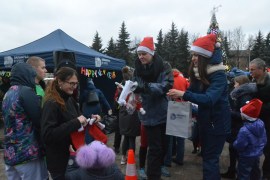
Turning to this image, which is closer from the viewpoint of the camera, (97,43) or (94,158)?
(94,158)

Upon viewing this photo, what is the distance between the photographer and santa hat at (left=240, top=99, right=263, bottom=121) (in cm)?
386

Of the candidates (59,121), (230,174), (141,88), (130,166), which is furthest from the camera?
(230,174)

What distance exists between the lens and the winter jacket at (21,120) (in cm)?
275

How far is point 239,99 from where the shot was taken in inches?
174

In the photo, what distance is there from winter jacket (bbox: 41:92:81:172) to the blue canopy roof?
540cm

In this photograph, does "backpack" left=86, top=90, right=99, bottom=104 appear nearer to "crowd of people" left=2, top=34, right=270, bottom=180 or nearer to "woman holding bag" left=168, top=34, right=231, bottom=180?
"crowd of people" left=2, top=34, right=270, bottom=180

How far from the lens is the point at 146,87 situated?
3596 mm

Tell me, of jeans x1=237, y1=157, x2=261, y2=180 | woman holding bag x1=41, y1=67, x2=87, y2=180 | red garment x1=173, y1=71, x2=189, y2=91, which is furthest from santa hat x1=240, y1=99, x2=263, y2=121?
woman holding bag x1=41, y1=67, x2=87, y2=180

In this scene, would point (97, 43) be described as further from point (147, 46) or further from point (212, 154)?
point (212, 154)

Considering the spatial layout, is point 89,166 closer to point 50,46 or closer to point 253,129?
point 253,129

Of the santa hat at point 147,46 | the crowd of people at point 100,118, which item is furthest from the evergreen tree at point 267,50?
the crowd of people at point 100,118

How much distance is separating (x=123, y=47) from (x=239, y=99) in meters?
36.0

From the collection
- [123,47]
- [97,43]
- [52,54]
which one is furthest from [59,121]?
[97,43]

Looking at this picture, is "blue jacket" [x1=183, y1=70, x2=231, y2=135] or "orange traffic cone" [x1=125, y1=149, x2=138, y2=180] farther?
"orange traffic cone" [x1=125, y1=149, x2=138, y2=180]
